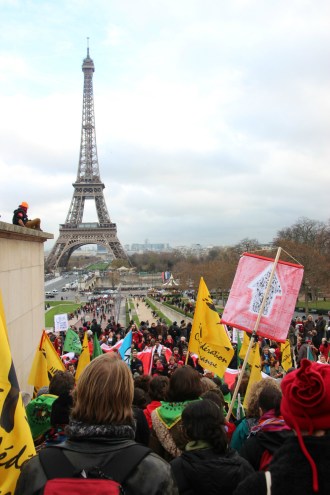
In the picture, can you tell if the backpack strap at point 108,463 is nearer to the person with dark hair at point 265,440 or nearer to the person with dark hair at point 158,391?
the person with dark hair at point 265,440

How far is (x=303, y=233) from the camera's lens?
2432 inches

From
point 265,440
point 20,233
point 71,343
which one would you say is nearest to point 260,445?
point 265,440

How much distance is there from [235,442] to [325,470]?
211cm

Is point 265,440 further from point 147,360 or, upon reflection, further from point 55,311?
point 55,311

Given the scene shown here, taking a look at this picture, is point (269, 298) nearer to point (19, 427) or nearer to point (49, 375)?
point (49, 375)

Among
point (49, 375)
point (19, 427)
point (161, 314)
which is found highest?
point (19, 427)

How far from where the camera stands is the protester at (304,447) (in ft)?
6.57

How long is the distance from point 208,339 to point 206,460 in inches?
199

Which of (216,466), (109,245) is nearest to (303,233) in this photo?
(109,245)

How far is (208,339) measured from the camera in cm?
789

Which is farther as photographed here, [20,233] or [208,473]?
[20,233]

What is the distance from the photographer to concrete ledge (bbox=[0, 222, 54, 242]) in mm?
8368

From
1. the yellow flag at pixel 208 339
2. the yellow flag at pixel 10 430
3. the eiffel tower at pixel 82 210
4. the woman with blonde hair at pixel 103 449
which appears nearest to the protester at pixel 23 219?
the yellow flag at pixel 208 339

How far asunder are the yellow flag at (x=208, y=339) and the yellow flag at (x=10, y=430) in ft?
16.6
